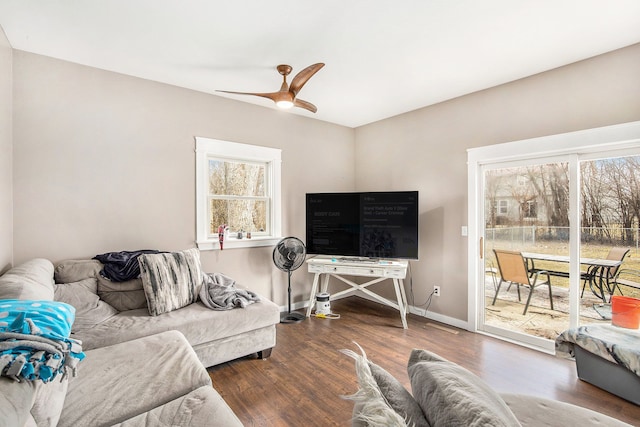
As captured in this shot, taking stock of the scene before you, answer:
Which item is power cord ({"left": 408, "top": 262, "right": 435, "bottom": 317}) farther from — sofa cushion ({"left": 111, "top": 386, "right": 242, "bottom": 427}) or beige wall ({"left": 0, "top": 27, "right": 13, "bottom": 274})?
beige wall ({"left": 0, "top": 27, "right": 13, "bottom": 274})

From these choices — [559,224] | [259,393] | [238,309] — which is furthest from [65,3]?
[559,224]

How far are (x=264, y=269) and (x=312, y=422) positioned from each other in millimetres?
2114

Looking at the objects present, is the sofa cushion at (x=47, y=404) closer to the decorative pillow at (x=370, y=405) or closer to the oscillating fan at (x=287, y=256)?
the decorative pillow at (x=370, y=405)

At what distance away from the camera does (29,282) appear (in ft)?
5.87

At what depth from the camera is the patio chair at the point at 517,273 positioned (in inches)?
118

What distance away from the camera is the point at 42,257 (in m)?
2.54

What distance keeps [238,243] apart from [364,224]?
1537 mm

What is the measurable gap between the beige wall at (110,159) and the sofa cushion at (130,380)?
1372 millimetres

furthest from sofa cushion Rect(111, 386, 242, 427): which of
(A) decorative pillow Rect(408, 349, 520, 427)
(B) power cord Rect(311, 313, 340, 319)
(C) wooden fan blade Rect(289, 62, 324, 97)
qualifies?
(B) power cord Rect(311, 313, 340, 319)

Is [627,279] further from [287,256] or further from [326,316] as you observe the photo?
[287,256]

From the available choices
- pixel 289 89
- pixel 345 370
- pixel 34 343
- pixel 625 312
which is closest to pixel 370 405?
pixel 34 343

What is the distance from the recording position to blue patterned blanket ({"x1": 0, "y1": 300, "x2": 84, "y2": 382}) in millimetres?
931

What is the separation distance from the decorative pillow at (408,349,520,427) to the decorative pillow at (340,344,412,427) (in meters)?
0.11

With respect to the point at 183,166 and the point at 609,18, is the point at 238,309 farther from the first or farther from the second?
the point at 609,18
